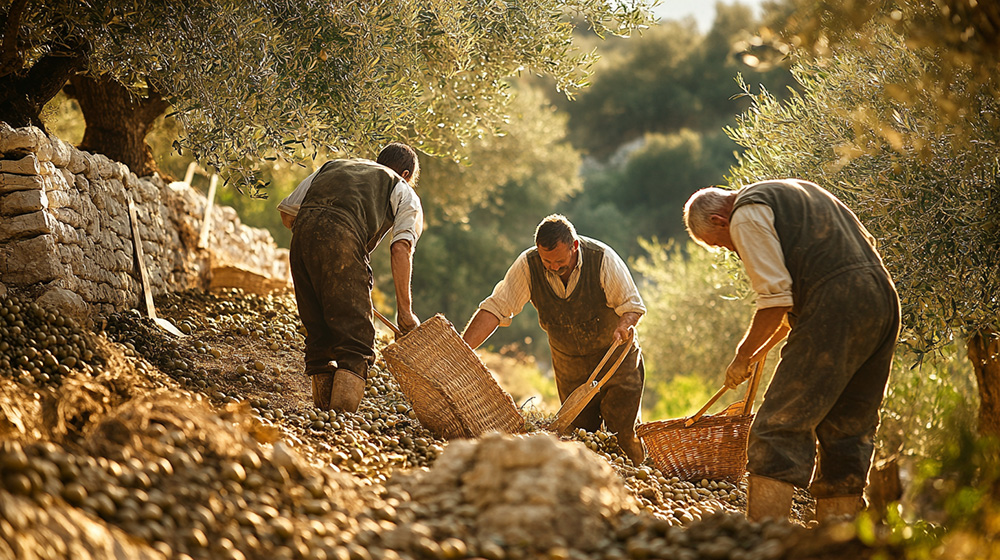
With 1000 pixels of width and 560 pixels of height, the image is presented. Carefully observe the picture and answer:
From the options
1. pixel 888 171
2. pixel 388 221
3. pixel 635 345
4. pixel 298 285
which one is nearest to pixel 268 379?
pixel 298 285

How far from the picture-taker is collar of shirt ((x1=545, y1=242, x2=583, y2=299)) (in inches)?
225

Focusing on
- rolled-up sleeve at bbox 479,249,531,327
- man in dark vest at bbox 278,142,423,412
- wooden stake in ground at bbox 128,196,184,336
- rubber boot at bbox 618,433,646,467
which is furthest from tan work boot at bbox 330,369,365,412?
wooden stake in ground at bbox 128,196,184,336

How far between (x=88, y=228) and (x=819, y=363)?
20.4ft

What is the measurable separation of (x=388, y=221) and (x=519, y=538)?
127 inches

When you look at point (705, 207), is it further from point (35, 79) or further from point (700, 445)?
point (35, 79)

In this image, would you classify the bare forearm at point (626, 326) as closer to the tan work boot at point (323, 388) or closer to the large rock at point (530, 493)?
the tan work boot at point (323, 388)

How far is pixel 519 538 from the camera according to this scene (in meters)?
2.54

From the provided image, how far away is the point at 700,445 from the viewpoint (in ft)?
17.0

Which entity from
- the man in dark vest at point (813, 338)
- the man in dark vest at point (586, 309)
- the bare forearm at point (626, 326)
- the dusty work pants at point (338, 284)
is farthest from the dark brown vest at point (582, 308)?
the man in dark vest at point (813, 338)

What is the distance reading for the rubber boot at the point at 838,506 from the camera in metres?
3.93

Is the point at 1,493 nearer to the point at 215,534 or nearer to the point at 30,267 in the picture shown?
the point at 215,534

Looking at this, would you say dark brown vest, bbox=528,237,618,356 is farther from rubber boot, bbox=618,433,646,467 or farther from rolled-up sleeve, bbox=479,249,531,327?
rubber boot, bbox=618,433,646,467

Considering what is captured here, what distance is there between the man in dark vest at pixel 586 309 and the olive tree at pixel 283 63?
2227 mm

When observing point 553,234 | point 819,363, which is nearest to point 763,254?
point 819,363
